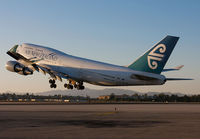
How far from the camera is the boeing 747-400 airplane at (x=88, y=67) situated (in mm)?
42969

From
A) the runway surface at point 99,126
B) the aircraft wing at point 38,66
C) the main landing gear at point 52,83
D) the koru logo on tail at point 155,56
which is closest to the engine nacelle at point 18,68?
the aircraft wing at point 38,66

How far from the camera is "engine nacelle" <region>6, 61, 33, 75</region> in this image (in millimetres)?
55781

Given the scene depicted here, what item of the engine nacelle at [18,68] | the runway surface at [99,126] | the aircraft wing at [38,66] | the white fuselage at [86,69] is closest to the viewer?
the runway surface at [99,126]

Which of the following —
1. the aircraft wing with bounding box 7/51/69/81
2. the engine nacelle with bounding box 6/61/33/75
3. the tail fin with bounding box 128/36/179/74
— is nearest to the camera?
the tail fin with bounding box 128/36/179/74

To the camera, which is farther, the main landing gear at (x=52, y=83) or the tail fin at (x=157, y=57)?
the main landing gear at (x=52, y=83)

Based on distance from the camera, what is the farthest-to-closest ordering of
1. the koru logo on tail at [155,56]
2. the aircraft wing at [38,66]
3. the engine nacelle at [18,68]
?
the engine nacelle at [18,68] < the aircraft wing at [38,66] < the koru logo on tail at [155,56]

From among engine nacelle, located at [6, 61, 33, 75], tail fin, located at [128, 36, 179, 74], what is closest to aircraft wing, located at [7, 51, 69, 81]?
engine nacelle, located at [6, 61, 33, 75]

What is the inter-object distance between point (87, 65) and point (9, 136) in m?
31.6

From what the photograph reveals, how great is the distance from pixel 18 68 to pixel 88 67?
14006 millimetres

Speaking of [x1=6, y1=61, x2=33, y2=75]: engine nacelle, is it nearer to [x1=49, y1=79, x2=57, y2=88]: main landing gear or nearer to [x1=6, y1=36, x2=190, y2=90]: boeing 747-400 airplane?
[x1=6, y1=36, x2=190, y2=90]: boeing 747-400 airplane

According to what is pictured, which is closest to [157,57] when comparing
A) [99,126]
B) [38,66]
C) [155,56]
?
[155,56]

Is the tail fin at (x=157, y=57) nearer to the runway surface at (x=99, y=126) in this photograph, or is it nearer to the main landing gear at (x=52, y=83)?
the runway surface at (x=99, y=126)

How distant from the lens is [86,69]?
50375 mm

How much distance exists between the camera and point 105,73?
1906 inches
